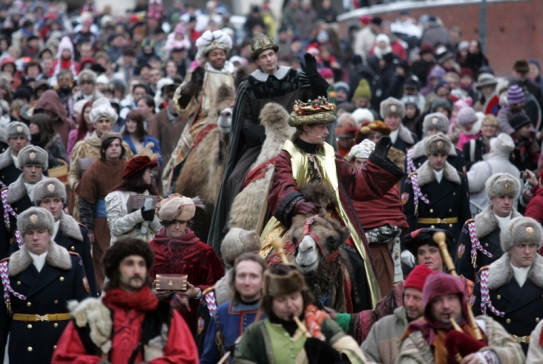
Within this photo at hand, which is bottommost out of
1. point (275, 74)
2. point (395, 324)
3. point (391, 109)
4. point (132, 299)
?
point (395, 324)

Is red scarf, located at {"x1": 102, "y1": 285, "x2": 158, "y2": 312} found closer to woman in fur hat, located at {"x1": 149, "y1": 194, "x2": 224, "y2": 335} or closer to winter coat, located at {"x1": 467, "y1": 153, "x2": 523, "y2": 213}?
woman in fur hat, located at {"x1": 149, "y1": 194, "x2": 224, "y2": 335}

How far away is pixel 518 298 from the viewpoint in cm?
925

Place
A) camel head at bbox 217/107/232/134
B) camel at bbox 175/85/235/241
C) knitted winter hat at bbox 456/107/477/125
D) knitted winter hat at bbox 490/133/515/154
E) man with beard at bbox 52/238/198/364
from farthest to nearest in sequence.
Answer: knitted winter hat at bbox 456/107/477/125, knitted winter hat at bbox 490/133/515/154, camel at bbox 175/85/235/241, camel head at bbox 217/107/232/134, man with beard at bbox 52/238/198/364

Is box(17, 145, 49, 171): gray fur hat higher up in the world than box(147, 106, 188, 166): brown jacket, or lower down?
lower down

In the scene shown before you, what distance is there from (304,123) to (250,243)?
1530 millimetres

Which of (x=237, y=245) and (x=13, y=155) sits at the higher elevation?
(x=13, y=155)

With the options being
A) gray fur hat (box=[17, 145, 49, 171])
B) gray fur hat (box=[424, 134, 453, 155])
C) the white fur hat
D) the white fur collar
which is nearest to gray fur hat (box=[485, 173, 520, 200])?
gray fur hat (box=[424, 134, 453, 155])

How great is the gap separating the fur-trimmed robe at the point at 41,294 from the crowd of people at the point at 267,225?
0.05 ft

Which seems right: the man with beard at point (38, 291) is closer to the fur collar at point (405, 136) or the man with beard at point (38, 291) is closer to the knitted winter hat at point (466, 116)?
the fur collar at point (405, 136)

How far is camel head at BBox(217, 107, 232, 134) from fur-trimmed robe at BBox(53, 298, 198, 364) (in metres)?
6.47

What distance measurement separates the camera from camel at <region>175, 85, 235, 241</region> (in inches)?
538

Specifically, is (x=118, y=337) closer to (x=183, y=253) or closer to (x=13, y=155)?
(x=183, y=253)

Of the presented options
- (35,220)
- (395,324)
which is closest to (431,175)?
(35,220)

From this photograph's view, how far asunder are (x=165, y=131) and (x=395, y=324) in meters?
10.3
